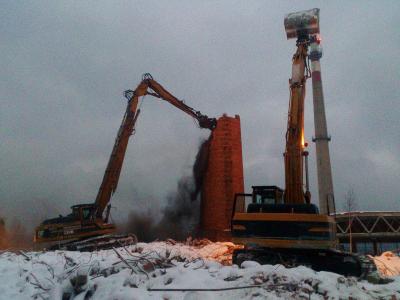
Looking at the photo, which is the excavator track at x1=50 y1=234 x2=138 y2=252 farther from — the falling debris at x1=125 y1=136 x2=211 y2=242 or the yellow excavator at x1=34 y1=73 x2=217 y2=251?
the falling debris at x1=125 y1=136 x2=211 y2=242

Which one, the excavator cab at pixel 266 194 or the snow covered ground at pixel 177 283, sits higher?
the excavator cab at pixel 266 194

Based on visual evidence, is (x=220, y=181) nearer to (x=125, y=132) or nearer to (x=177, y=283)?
(x=125, y=132)

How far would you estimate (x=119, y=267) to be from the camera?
8.53 m

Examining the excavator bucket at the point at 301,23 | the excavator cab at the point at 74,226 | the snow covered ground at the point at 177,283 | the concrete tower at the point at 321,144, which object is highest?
the concrete tower at the point at 321,144

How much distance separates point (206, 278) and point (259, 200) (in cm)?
486

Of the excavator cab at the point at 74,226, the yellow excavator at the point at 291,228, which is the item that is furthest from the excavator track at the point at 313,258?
the excavator cab at the point at 74,226

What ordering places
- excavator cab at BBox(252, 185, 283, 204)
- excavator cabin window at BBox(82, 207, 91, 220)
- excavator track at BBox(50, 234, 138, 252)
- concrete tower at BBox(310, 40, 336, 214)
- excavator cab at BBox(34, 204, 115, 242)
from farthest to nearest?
concrete tower at BBox(310, 40, 336, 214)
excavator cabin window at BBox(82, 207, 91, 220)
excavator cab at BBox(34, 204, 115, 242)
excavator track at BBox(50, 234, 138, 252)
excavator cab at BBox(252, 185, 283, 204)

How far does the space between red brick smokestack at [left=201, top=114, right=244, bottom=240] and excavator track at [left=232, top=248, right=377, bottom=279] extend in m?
14.3

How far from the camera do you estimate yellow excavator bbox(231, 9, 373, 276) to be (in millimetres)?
10914

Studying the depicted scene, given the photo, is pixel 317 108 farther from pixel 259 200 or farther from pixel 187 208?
pixel 259 200

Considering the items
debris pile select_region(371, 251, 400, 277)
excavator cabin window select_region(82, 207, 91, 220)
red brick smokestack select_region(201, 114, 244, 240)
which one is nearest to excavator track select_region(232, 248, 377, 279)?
debris pile select_region(371, 251, 400, 277)

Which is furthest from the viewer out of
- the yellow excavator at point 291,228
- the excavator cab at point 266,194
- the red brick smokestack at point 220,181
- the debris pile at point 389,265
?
the red brick smokestack at point 220,181

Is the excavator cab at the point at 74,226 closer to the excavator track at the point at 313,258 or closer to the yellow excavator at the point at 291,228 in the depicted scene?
the yellow excavator at the point at 291,228

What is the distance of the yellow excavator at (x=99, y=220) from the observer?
1898 centimetres
